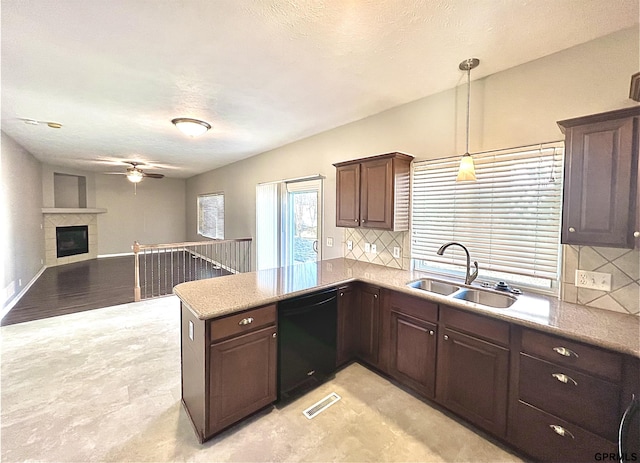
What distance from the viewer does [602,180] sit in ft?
5.35

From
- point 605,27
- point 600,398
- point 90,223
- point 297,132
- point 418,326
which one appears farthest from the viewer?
point 90,223

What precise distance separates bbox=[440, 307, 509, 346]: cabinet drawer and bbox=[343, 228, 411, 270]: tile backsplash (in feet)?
3.33

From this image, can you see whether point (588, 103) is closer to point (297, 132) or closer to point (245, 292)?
point (245, 292)

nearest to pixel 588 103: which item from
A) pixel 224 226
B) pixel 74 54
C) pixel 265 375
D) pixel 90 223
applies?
pixel 265 375

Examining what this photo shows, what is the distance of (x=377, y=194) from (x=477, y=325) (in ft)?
4.97

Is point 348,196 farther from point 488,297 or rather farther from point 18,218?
point 18,218

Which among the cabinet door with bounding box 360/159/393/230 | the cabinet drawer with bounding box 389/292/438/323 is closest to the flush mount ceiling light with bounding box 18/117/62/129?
the cabinet door with bounding box 360/159/393/230

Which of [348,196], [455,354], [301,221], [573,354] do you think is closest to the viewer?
[573,354]

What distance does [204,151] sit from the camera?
5395 mm

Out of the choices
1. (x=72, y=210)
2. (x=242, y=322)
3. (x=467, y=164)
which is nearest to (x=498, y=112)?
(x=467, y=164)

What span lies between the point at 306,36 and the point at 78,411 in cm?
323

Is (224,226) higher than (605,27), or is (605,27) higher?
(605,27)

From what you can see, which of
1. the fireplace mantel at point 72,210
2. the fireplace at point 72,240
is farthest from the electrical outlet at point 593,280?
the fireplace at point 72,240

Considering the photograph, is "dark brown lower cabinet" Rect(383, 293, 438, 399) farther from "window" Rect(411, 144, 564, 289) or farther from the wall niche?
the wall niche
